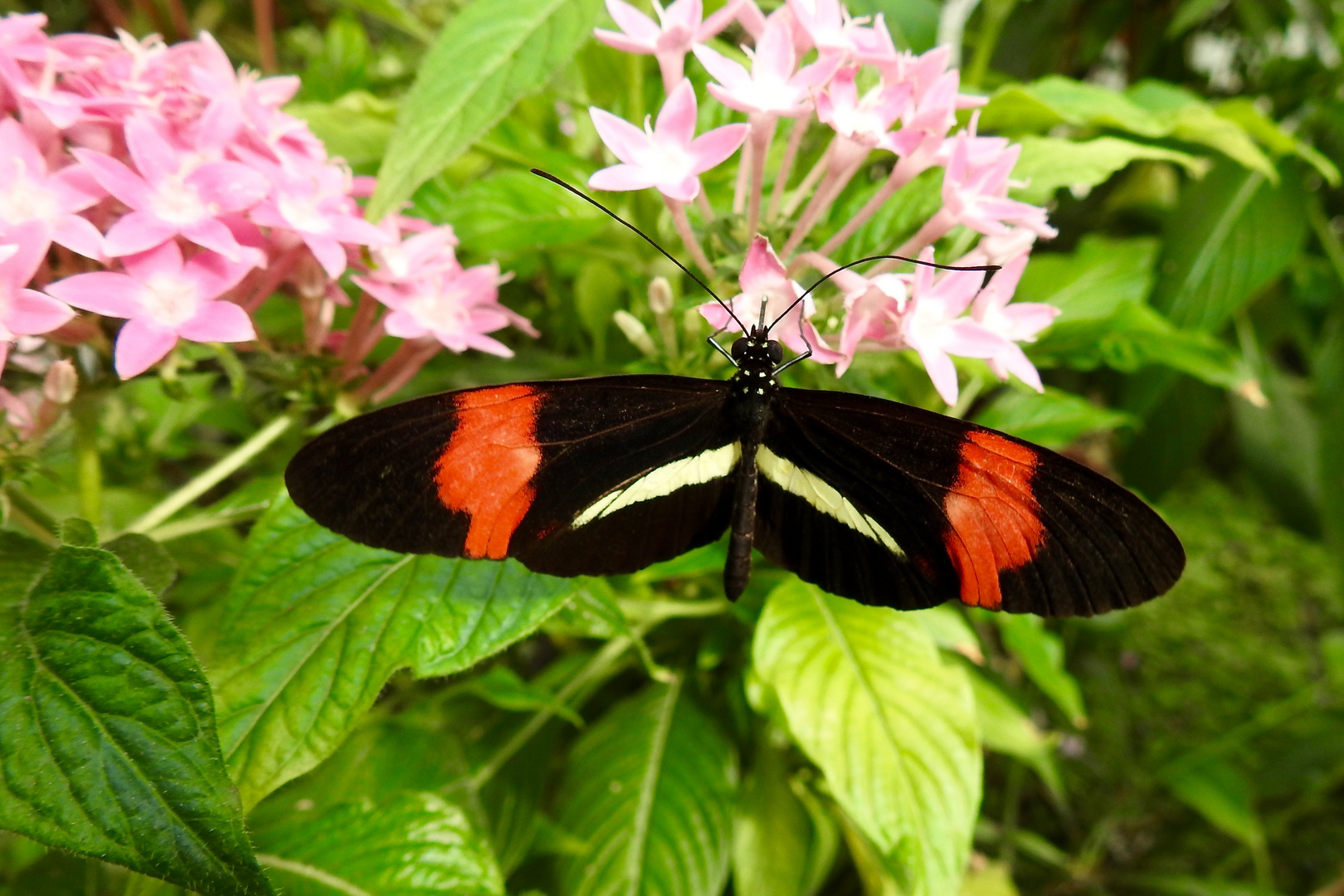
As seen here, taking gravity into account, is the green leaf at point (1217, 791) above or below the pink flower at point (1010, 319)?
below

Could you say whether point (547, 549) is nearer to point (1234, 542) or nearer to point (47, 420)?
point (47, 420)

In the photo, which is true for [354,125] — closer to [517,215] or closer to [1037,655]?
[517,215]

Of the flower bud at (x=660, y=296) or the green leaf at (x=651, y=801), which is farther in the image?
the green leaf at (x=651, y=801)

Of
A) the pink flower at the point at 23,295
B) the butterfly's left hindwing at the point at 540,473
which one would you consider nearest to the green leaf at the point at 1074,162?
the butterfly's left hindwing at the point at 540,473

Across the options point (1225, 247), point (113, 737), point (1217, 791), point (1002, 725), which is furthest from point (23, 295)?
point (1217, 791)

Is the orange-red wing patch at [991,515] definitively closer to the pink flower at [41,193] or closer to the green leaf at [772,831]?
the green leaf at [772,831]

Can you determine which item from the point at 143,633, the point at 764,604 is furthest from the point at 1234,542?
the point at 143,633

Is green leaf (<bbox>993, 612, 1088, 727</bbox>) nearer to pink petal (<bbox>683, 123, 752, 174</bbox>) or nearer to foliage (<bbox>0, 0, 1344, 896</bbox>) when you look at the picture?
foliage (<bbox>0, 0, 1344, 896</bbox>)
